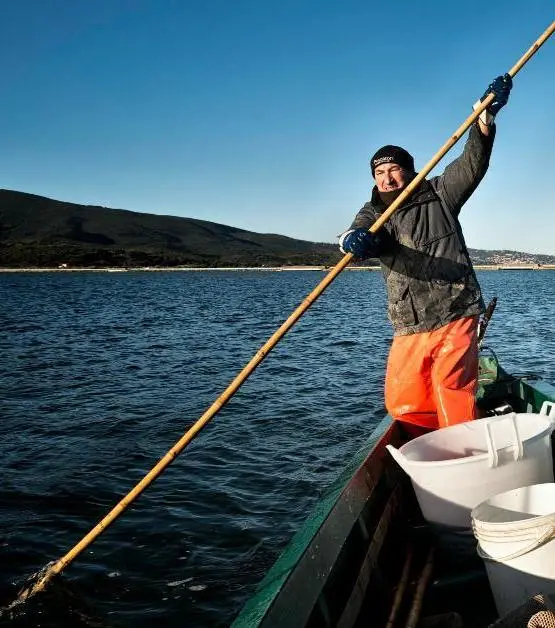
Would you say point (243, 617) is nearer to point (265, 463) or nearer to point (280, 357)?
point (265, 463)

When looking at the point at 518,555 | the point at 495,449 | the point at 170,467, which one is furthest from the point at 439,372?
the point at 170,467

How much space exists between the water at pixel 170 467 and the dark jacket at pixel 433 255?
3017 millimetres

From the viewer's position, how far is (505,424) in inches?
165

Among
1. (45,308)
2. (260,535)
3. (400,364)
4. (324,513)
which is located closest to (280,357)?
(260,535)

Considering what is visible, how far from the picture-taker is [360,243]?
451 centimetres

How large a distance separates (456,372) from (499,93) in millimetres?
2199

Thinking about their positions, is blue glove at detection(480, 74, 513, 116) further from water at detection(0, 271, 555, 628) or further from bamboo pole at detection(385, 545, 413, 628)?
water at detection(0, 271, 555, 628)

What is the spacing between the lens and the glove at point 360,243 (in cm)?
451

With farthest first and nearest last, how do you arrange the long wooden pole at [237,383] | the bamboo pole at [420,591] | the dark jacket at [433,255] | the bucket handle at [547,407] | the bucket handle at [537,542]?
1. the bucket handle at [547,407]
2. the dark jacket at [433,255]
3. the long wooden pole at [237,383]
4. the bamboo pole at [420,591]
5. the bucket handle at [537,542]

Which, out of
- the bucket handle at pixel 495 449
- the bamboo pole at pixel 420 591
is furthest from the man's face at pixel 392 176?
the bamboo pole at pixel 420 591

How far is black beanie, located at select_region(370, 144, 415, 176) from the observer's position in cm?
474

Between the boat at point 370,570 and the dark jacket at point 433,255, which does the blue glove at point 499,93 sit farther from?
the boat at point 370,570

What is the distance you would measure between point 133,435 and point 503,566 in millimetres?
7708

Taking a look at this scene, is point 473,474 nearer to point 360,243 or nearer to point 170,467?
point 360,243
